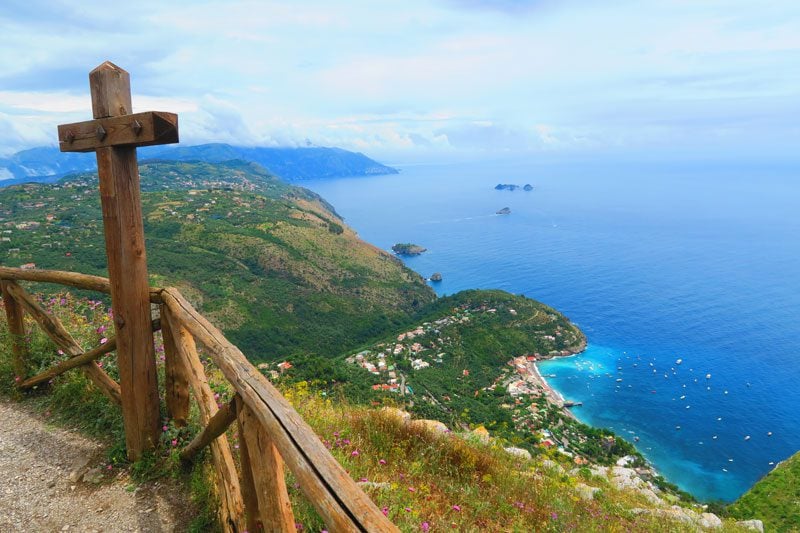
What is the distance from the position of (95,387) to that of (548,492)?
5404 mm

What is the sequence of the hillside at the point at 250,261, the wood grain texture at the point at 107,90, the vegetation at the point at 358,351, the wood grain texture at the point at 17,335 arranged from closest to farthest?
the wood grain texture at the point at 107,90, the vegetation at the point at 358,351, the wood grain texture at the point at 17,335, the hillside at the point at 250,261

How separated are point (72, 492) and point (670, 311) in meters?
90.5

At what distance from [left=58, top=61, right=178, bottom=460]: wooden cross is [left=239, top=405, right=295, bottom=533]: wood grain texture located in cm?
195

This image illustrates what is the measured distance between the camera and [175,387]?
13.0 ft

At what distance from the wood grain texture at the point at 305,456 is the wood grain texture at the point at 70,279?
173cm

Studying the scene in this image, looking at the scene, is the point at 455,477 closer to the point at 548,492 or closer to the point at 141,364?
the point at 548,492

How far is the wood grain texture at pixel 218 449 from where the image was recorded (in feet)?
9.37

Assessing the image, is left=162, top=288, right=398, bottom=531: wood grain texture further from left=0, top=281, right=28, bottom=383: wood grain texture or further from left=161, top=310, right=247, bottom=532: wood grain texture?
left=0, top=281, right=28, bottom=383: wood grain texture

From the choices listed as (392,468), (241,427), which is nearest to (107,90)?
(241,427)

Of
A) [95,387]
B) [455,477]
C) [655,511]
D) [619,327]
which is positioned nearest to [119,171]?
[95,387]

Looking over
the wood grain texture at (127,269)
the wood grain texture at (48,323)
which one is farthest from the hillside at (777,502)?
the wood grain texture at (48,323)

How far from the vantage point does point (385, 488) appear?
11.8 feet

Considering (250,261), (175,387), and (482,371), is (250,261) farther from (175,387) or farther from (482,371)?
(175,387)

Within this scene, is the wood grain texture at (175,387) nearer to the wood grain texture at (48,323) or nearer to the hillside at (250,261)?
the wood grain texture at (48,323)
